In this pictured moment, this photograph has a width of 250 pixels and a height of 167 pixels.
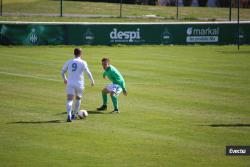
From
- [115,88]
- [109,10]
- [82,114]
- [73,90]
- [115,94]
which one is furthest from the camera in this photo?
[109,10]

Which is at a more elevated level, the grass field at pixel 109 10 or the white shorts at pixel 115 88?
the grass field at pixel 109 10

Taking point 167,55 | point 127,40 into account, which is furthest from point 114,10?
point 167,55

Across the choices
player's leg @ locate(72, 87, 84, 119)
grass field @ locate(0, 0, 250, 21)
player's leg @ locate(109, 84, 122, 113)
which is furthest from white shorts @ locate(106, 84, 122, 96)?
grass field @ locate(0, 0, 250, 21)

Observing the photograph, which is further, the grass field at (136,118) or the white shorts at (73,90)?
the white shorts at (73,90)

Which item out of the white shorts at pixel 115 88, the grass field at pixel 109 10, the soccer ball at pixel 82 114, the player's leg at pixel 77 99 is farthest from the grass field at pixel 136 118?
the grass field at pixel 109 10

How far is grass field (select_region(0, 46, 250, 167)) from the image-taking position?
15.3 m

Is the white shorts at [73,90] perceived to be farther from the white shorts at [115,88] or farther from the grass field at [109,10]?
the grass field at [109,10]

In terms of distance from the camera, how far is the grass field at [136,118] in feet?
50.1

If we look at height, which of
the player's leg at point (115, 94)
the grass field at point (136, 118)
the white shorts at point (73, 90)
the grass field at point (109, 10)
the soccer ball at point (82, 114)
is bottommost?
the grass field at point (136, 118)

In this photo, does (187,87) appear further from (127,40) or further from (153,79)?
(127,40)

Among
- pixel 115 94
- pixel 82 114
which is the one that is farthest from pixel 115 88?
pixel 82 114

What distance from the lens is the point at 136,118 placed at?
65.9 ft

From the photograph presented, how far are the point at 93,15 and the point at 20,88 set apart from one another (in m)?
33.2

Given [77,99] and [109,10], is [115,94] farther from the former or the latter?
[109,10]
